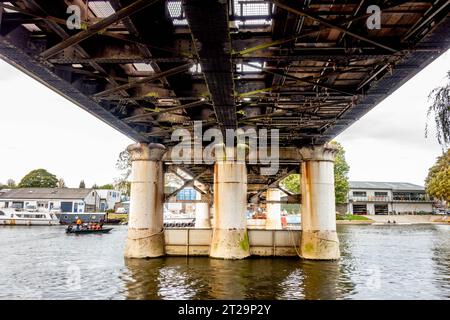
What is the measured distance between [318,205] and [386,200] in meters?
72.3

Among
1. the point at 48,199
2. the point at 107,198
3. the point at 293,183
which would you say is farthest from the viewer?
the point at 107,198

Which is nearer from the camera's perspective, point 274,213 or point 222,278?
point 222,278

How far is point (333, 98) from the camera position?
12.9m

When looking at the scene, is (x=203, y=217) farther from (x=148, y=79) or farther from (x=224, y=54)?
(x=224, y=54)

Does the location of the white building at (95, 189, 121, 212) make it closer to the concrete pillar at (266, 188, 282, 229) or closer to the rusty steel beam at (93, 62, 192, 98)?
the concrete pillar at (266, 188, 282, 229)

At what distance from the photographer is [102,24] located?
6875mm

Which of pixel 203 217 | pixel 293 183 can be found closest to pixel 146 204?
pixel 203 217

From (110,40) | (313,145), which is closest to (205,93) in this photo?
(110,40)

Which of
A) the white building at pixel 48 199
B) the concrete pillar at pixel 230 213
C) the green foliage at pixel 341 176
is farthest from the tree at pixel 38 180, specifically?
the concrete pillar at pixel 230 213

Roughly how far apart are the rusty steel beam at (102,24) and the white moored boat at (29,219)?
60972 mm

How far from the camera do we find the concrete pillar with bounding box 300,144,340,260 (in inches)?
811

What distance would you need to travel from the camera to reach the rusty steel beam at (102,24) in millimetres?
6342

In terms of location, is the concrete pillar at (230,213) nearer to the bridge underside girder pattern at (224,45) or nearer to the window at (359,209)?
the bridge underside girder pattern at (224,45)
